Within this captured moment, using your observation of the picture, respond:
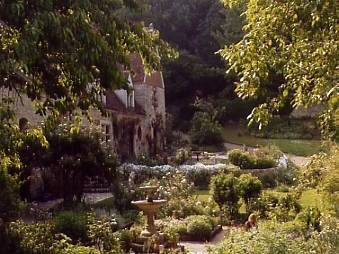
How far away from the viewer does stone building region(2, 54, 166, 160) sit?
103ft

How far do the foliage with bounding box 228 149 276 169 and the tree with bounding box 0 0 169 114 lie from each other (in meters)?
20.1

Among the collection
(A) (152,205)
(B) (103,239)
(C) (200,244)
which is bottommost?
(C) (200,244)

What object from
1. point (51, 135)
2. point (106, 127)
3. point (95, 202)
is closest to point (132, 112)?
point (106, 127)

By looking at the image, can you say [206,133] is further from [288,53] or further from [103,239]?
[288,53]

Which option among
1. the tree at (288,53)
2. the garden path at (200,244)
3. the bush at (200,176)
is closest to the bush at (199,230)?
the garden path at (200,244)

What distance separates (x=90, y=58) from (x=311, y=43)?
2.85 metres

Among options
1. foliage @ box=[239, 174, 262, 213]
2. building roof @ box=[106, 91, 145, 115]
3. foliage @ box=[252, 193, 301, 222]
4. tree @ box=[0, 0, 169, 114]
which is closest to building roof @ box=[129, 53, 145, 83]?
building roof @ box=[106, 91, 145, 115]

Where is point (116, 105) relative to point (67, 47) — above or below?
above

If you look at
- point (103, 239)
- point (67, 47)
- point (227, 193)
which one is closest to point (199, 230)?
point (227, 193)

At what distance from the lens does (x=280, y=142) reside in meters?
45.2

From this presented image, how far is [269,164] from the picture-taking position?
1137 inches

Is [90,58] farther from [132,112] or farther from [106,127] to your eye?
[132,112]

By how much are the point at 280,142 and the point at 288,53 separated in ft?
127

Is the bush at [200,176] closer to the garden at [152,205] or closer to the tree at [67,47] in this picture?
the garden at [152,205]
